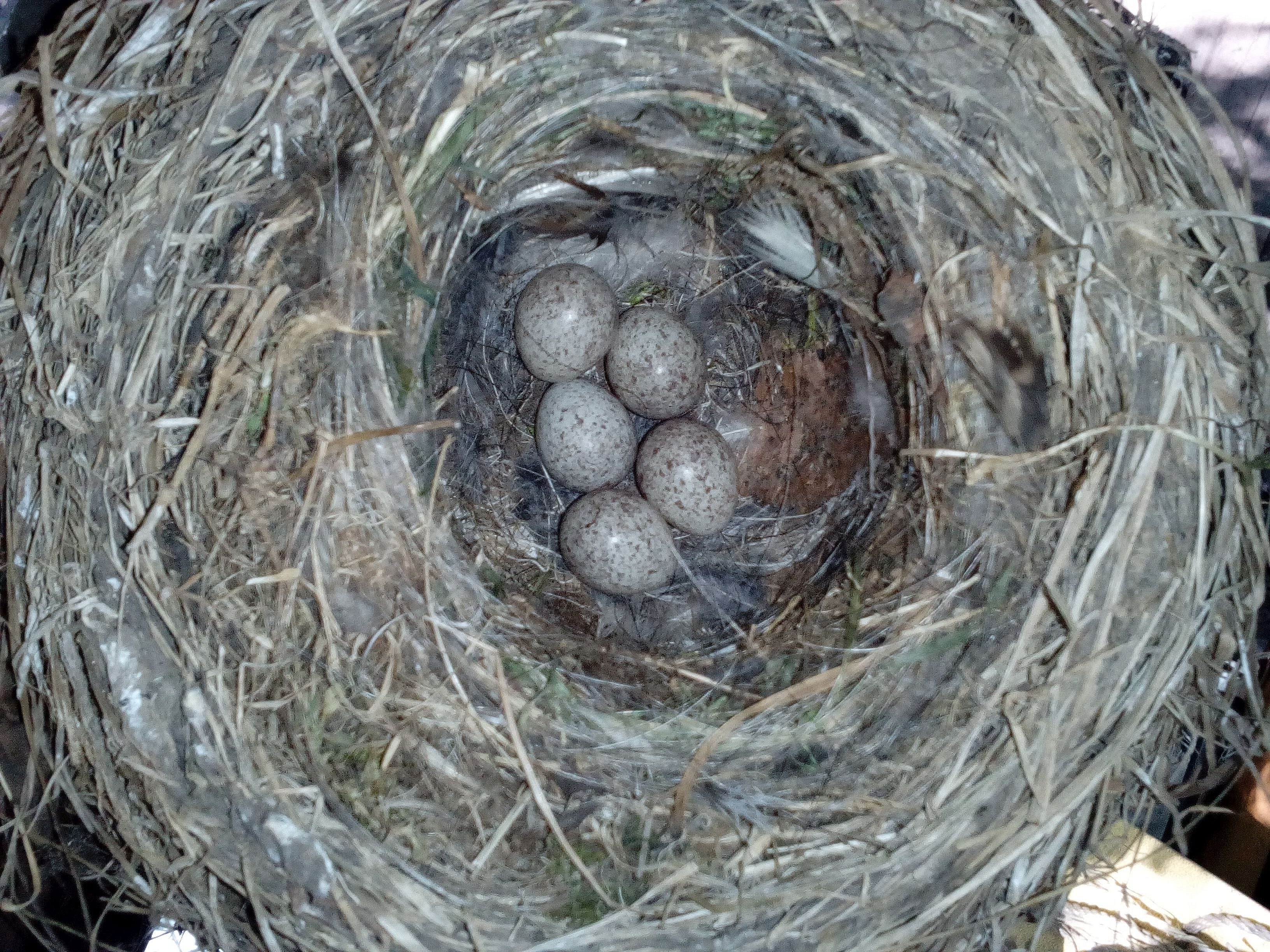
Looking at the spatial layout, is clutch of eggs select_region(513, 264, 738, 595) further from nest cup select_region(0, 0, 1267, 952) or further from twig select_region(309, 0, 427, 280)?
twig select_region(309, 0, 427, 280)

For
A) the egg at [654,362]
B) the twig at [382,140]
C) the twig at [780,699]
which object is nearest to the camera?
the twig at [382,140]

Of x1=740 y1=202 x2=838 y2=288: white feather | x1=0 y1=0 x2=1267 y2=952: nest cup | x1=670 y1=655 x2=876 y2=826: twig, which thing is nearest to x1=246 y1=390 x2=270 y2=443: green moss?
x1=0 y1=0 x2=1267 y2=952: nest cup

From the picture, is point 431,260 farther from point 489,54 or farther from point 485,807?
point 485,807

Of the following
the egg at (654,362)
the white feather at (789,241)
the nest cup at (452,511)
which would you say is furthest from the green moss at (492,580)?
the white feather at (789,241)

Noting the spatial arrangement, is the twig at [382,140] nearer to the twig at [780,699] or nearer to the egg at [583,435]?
the egg at [583,435]

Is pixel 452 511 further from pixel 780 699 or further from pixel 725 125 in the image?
pixel 725 125

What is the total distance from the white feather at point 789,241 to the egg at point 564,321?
0.33 m

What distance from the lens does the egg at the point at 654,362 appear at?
1.86 metres

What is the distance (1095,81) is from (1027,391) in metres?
0.50

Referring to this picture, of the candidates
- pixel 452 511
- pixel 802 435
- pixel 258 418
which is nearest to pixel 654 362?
pixel 802 435

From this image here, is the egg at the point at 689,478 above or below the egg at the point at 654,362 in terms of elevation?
below

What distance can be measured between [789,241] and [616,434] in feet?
1.69

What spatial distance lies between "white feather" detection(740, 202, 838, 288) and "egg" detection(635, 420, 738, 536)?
0.38 meters

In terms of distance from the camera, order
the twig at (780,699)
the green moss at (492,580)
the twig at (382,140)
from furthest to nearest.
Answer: the green moss at (492,580), the twig at (780,699), the twig at (382,140)
